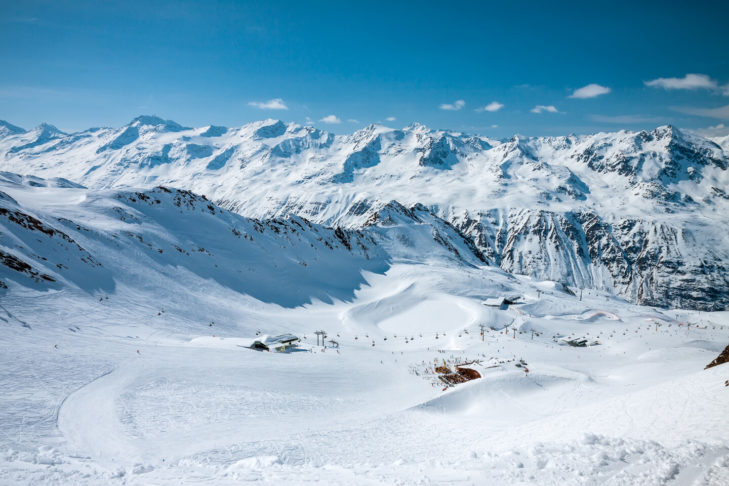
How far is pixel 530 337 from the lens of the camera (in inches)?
1565

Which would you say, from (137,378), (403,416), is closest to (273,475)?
(403,416)

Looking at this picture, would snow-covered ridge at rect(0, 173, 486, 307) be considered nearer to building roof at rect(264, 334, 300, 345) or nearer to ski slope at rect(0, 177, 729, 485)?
ski slope at rect(0, 177, 729, 485)

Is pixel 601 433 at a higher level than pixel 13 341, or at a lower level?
lower

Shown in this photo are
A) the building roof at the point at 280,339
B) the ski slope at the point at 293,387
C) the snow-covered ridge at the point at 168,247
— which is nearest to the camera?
the ski slope at the point at 293,387

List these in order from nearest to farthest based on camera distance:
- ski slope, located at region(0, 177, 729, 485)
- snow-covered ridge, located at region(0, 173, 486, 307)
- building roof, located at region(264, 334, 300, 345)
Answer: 1. ski slope, located at region(0, 177, 729, 485)
2. building roof, located at region(264, 334, 300, 345)
3. snow-covered ridge, located at region(0, 173, 486, 307)

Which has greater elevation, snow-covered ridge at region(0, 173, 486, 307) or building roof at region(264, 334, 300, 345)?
snow-covered ridge at region(0, 173, 486, 307)

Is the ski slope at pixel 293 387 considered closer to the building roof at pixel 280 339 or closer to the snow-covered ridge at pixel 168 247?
the snow-covered ridge at pixel 168 247

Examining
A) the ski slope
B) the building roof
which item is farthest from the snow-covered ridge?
the building roof

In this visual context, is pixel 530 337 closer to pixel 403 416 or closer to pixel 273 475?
pixel 403 416

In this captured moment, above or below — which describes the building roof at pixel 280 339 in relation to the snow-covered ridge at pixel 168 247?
below

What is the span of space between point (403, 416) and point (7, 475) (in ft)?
45.4

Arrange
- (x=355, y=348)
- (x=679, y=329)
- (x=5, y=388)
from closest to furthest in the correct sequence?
1. (x=5, y=388)
2. (x=355, y=348)
3. (x=679, y=329)

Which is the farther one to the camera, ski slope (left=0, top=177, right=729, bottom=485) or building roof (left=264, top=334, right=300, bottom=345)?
building roof (left=264, top=334, right=300, bottom=345)

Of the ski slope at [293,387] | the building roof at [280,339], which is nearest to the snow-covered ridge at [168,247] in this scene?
the ski slope at [293,387]
